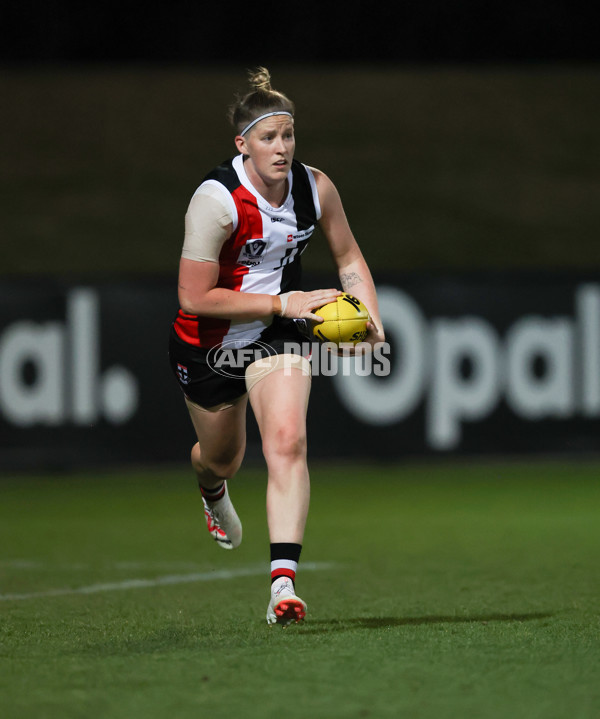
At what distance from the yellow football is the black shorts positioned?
37 cm

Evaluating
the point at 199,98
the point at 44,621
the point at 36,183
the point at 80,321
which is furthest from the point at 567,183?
the point at 44,621

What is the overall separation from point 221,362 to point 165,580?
5.85ft

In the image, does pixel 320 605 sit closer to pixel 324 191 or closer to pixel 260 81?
pixel 324 191

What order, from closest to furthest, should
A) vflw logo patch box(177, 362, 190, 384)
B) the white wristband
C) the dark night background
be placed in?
the white wristband, vflw logo patch box(177, 362, 190, 384), the dark night background

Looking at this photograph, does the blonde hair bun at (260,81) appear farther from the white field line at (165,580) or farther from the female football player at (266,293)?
the white field line at (165,580)

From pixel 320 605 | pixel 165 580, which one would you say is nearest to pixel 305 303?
pixel 320 605

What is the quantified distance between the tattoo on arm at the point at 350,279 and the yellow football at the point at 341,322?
0.44 m

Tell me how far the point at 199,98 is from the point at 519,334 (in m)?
10.9

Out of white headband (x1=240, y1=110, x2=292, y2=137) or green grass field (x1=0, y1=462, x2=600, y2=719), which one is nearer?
green grass field (x1=0, y1=462, x2=600, y2=719)

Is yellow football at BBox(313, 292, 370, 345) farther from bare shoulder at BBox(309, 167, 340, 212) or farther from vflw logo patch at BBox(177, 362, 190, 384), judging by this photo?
vflw logo patch at BBox(177, 362, 190, 384)

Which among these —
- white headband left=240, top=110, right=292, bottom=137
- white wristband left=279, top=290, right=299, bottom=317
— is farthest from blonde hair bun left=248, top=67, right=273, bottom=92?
white wristband left=279, top=290, right=299, bottom=317

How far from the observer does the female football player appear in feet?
18.6

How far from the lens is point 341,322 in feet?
18.8

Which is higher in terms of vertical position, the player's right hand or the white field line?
the player's right hand
